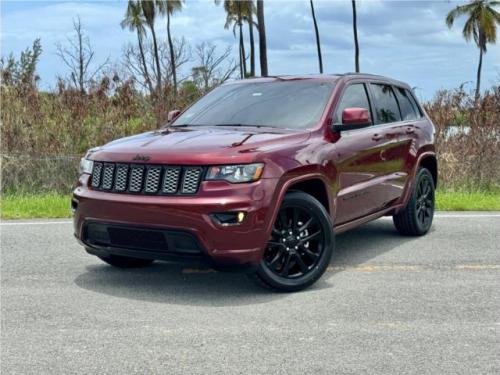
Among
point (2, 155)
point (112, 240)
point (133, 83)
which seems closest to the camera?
point (112, 240)

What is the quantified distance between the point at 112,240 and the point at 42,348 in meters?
1.38

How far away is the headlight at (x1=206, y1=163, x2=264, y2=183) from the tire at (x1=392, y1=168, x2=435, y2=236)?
3055mm

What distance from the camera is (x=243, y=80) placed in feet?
24.0

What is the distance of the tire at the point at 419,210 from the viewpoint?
25.6 ft

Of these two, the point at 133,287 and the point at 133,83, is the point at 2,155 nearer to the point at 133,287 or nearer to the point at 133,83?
the point at 133,83

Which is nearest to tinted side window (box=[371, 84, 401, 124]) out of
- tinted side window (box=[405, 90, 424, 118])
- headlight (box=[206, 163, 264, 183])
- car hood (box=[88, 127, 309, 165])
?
tinted side window (box=[405, 90, 424, 118])

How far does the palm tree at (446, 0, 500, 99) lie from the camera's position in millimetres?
57625

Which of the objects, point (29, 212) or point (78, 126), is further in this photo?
point (78, 126)

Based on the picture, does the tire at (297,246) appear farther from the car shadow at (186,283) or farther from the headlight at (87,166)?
the headlight at (87,166)

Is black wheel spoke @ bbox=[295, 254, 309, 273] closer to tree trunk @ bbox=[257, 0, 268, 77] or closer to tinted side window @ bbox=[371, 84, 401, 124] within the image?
tinted side window @ bbox=[371, 84, 401, 124]

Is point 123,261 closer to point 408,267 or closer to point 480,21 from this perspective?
point 408,267

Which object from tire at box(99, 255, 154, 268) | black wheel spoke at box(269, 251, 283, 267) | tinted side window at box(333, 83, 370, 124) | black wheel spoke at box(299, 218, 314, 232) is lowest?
tire at box(99, 255, 154, 268)

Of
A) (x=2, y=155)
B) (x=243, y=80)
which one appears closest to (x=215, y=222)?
(x=243, y=80)

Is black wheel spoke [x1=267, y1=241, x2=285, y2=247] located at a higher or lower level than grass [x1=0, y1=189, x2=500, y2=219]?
higher
